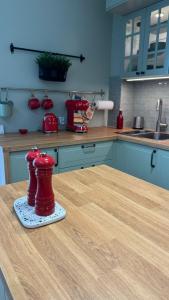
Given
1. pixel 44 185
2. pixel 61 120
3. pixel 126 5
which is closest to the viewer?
pixel 44 185

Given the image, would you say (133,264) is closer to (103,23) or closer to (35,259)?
(35,259)

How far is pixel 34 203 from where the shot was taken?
862mm

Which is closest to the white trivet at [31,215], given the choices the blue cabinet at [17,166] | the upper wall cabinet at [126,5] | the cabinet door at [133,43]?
the blue cabinet at [17,166]

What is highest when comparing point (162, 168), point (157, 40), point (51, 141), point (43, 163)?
point (157, 40)

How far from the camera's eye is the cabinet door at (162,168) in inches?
78.1

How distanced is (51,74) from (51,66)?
0.08 metres

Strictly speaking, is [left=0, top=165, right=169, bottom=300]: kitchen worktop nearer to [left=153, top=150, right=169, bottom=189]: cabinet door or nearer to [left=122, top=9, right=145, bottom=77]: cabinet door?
[left=153, top=150, right=169, bottom=189]: cabinet door

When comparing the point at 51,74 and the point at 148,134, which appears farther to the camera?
the point at 148,134

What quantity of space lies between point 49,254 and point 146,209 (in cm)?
44

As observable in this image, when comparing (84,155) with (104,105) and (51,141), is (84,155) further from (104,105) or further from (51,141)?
(104,105)

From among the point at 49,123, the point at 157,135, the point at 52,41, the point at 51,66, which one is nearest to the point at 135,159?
the point at 157,135

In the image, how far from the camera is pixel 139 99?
2.92 m

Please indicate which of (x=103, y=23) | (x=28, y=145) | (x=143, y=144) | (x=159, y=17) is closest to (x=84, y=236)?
(x=28, y=145)

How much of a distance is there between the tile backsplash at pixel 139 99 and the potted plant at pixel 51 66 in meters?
0.83
